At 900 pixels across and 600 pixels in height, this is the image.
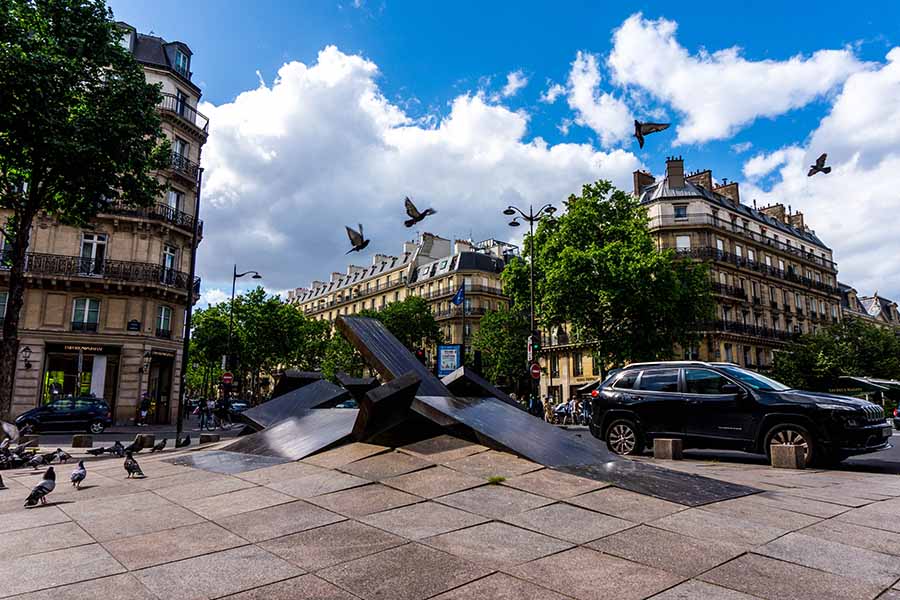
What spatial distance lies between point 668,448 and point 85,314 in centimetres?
3034

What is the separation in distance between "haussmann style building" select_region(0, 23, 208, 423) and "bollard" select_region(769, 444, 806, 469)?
2754 cm

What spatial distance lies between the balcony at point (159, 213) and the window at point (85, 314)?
487cm

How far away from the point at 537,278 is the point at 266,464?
97.2 feet

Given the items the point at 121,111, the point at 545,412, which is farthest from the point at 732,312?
the point at 121,111

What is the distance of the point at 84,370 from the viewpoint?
29.5 metres

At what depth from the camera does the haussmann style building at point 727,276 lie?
46.9 meters

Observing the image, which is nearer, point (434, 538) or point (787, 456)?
point (434, 538)

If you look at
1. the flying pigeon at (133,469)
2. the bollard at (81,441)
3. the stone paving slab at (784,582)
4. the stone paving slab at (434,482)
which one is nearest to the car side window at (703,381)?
the stone paving slab at (434,482)

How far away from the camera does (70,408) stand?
73.8ft

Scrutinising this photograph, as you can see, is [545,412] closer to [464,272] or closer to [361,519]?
[361,519]

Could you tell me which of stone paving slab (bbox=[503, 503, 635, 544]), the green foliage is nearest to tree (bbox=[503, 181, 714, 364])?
the green foliage

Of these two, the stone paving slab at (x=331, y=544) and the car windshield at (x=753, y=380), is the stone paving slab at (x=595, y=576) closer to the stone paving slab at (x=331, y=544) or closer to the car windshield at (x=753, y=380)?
the stone paving slab at (x=331, y=544)

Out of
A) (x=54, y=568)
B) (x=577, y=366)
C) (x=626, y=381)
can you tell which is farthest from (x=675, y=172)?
(x=54, y=568)

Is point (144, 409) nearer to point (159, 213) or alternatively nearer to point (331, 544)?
point (159, 213)
